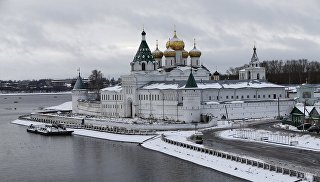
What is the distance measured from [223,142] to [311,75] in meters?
74.6

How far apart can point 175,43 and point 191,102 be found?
1798cm

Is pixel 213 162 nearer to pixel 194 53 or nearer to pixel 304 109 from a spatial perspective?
pixel 304 109

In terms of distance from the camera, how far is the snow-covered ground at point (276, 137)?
123 ft

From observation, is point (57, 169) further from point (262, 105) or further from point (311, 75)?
point (311, 75)

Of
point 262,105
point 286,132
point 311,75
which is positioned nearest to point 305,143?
point 286,132

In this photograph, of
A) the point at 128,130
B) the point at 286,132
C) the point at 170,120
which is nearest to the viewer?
the point at 286,132

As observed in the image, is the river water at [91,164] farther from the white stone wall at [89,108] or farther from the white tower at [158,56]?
the white tower at [158,56]

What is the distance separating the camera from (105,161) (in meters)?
37.2

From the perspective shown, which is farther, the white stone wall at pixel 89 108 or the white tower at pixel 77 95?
the white tower at pixel 77 95

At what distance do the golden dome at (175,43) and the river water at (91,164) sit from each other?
24.3 metres

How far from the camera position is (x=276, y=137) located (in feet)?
136

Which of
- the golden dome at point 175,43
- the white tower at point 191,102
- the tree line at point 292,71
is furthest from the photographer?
the tree line at point 292,71

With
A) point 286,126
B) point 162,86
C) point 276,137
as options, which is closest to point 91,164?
point 276,137

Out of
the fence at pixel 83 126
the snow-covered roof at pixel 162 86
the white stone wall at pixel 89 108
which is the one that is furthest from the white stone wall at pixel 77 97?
the snow-covered roof at pixel 162 86
